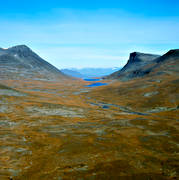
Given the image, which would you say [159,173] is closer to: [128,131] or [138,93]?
[128,131]

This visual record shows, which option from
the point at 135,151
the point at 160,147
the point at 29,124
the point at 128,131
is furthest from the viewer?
the point at 29,124

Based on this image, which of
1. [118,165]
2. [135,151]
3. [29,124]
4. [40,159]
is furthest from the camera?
[29,124]

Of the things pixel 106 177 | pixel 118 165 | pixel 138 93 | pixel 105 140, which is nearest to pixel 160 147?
pixel 105 140

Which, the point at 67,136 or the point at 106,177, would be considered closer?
the point at 106,177

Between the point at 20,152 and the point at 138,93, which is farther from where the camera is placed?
the point at 138,93

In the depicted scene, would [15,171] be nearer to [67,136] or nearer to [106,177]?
[106,177]

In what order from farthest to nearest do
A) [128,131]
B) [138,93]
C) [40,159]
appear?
1. [138,93]
2. [128,131]
3. [40,159]

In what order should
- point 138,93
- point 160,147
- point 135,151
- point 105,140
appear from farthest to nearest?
point 138,93, point 105,140, point 160,147, point 135,151

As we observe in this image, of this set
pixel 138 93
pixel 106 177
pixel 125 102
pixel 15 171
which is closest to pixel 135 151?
pixel 106 177
